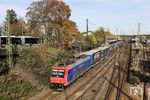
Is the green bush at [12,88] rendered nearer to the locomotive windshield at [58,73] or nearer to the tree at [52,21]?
the locomotive windshield at [58,73]

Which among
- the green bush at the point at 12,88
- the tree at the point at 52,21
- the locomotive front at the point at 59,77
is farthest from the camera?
the tree at the point at 52,21

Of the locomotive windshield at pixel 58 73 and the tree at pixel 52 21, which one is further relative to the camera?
the tree at pixel 52 21

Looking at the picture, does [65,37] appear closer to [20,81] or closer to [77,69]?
[77,69]

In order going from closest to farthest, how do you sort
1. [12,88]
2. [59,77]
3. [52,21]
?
Result: [12,88], [59,77], [52,21]

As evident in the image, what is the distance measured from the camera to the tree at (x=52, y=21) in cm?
5700

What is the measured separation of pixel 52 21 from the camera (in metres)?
57.6

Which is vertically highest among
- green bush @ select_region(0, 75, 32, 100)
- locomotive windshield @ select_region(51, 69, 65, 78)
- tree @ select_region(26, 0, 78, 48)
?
tree @ select_region(26, 0, 78, 48)

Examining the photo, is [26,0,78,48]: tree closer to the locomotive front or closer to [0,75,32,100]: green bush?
the locomotive front

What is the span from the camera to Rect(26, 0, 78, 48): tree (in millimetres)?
57000

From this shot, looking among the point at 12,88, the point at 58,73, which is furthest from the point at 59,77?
the point at 12,88

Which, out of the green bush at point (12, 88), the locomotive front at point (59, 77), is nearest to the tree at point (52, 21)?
the locomotive front at point (59, 77)

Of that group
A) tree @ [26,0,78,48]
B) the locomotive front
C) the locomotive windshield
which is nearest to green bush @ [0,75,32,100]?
the locomotive front

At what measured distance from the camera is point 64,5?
57562 millimetres

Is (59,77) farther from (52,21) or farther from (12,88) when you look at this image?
(52,21)
